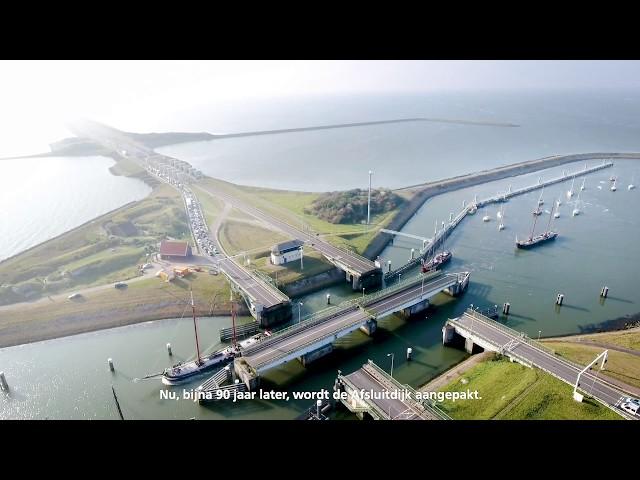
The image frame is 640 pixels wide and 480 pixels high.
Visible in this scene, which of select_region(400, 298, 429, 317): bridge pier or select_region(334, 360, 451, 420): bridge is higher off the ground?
select_region(400, 298, 429, 317): bridge pier

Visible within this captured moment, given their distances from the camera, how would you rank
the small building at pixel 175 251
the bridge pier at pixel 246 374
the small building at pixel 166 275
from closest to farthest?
the bridge pier at pixel 246 374
the small building at pixel 166 275
the small building at pixel 175 251

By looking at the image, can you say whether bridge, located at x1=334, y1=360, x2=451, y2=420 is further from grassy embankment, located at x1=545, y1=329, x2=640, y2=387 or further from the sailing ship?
the sailing ship

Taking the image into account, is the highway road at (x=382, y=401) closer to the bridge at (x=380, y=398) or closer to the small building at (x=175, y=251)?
the bridge at (x=380, y=398)

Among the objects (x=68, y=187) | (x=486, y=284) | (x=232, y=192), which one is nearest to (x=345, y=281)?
(x=486, y=284)

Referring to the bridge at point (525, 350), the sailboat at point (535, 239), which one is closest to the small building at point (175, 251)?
A: the bridge at point (525, 350)

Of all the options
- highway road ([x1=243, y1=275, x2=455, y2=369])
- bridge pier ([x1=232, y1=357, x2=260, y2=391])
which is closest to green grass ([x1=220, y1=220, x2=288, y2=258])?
highway road ([x1=243, y1=275, x2=455, y2=369])
